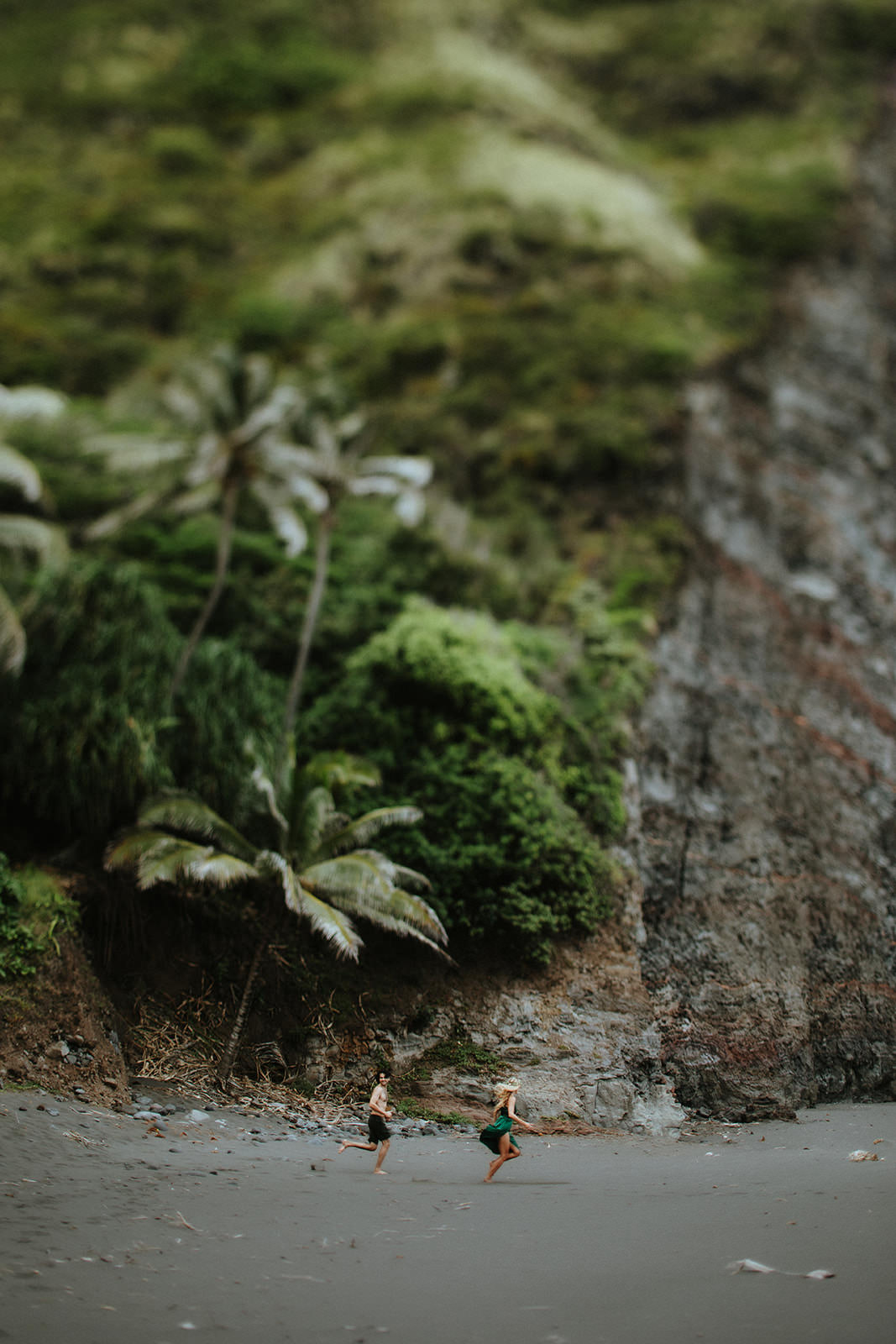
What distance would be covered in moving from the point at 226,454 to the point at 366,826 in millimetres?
10427

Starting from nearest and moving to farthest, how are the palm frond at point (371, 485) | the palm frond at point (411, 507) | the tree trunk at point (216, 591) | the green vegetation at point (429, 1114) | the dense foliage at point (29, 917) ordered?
the dense foliage at point (29, 917) < the green vegetation at point (429, 1114) < the tree trunk at point (216, 591) < the palm frond at point (371, 485) < the palm frond at point (411, 507)

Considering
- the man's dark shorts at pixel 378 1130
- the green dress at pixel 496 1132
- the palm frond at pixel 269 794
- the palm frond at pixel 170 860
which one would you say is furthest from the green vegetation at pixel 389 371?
the green dress at pixel 496 1132

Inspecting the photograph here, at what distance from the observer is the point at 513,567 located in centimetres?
2098

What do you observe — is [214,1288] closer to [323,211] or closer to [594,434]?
[594,434]

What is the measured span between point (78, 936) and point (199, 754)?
354 cm

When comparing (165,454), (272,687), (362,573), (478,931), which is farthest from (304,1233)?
(165,454)

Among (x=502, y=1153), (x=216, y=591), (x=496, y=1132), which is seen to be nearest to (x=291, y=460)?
(x=216, y=591)

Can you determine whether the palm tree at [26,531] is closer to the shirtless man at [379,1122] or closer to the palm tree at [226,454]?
the palm tree at [226,454]

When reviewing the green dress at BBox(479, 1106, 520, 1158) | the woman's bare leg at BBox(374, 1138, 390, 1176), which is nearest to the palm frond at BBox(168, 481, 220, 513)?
the woman's bare leg at BBox(374, 1138, 390, 1176)

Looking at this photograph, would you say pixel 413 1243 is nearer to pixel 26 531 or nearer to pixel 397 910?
pixel 397 910

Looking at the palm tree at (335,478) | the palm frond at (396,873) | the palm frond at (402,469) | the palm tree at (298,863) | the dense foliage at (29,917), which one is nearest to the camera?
the dense foliage at (29,917)

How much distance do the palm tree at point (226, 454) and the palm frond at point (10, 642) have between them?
466cm

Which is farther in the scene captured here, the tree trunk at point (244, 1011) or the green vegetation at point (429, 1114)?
the tree trunk at point (244, 1011)

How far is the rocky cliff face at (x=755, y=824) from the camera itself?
13.0 metres
